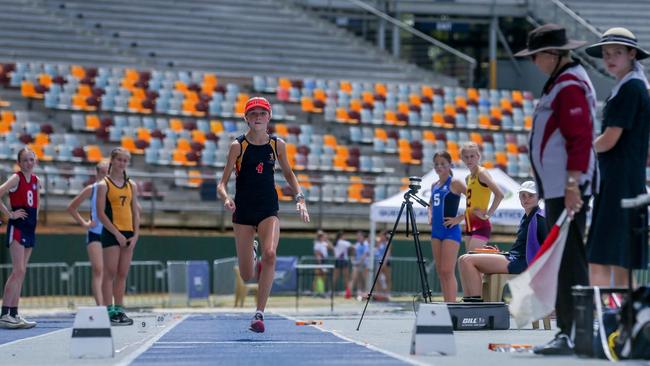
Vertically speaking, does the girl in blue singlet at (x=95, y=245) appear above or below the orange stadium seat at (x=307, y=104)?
below

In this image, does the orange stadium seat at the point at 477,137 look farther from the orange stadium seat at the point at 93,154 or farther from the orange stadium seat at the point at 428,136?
the orange stadium seat at the point at 93,154

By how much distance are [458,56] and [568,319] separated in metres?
33.5

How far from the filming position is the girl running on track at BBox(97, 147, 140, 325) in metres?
14.6

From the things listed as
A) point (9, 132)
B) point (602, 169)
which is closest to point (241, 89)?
point (9, 132)

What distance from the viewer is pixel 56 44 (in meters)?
36.1

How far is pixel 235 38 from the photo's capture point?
39312mm

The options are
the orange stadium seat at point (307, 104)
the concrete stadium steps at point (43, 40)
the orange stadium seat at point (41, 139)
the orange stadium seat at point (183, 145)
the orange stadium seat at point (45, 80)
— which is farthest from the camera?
the concrete stadium steps at point (43, 40)

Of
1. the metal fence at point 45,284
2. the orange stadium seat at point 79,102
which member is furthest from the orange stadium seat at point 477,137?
the metal fence at point 45,284

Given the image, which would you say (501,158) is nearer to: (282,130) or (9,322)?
(282,130)

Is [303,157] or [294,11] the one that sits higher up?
[294,11]

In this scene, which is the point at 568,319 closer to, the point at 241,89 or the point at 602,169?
the point at 602,169

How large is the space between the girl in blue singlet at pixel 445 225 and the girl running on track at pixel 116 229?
346 centimetres

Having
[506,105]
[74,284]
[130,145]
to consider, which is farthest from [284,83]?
[74,284]

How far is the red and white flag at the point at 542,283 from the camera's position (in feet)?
26.1
